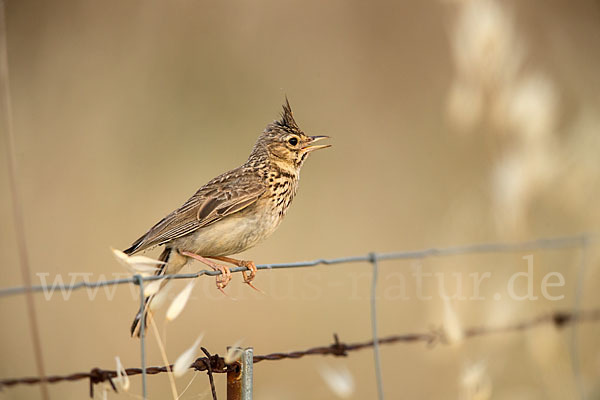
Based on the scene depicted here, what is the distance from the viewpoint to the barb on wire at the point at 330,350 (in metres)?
2.89

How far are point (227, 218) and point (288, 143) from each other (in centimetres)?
85

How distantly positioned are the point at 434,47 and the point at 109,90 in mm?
5057

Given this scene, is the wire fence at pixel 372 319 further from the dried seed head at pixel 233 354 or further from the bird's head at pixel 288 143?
the bird's head at pixel 288 143

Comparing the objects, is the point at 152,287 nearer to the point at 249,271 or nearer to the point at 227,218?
the point at 249,271

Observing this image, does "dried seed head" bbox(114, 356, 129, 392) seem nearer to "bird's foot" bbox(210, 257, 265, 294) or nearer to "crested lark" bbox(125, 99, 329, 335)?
"bird's foot" bbox(210, 257, 265, 294)

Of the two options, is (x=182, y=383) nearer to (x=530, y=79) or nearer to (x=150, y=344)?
(x=150, y=344)

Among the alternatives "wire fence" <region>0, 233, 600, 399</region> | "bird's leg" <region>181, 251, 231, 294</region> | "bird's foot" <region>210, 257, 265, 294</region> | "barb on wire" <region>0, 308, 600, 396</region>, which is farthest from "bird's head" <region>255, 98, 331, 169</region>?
"barb on wire" <region>0, 308, 600, 396</region>

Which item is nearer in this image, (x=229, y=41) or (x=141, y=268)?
(x=141, y=268)

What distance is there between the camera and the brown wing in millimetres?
4105

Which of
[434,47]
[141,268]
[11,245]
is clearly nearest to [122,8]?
[11,245]

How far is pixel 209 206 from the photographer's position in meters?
4.42

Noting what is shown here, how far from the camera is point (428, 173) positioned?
9.45m

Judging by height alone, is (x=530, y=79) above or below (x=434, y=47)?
below

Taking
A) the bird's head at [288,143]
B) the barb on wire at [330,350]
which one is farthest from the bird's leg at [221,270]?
the bird's head at [288,143]
